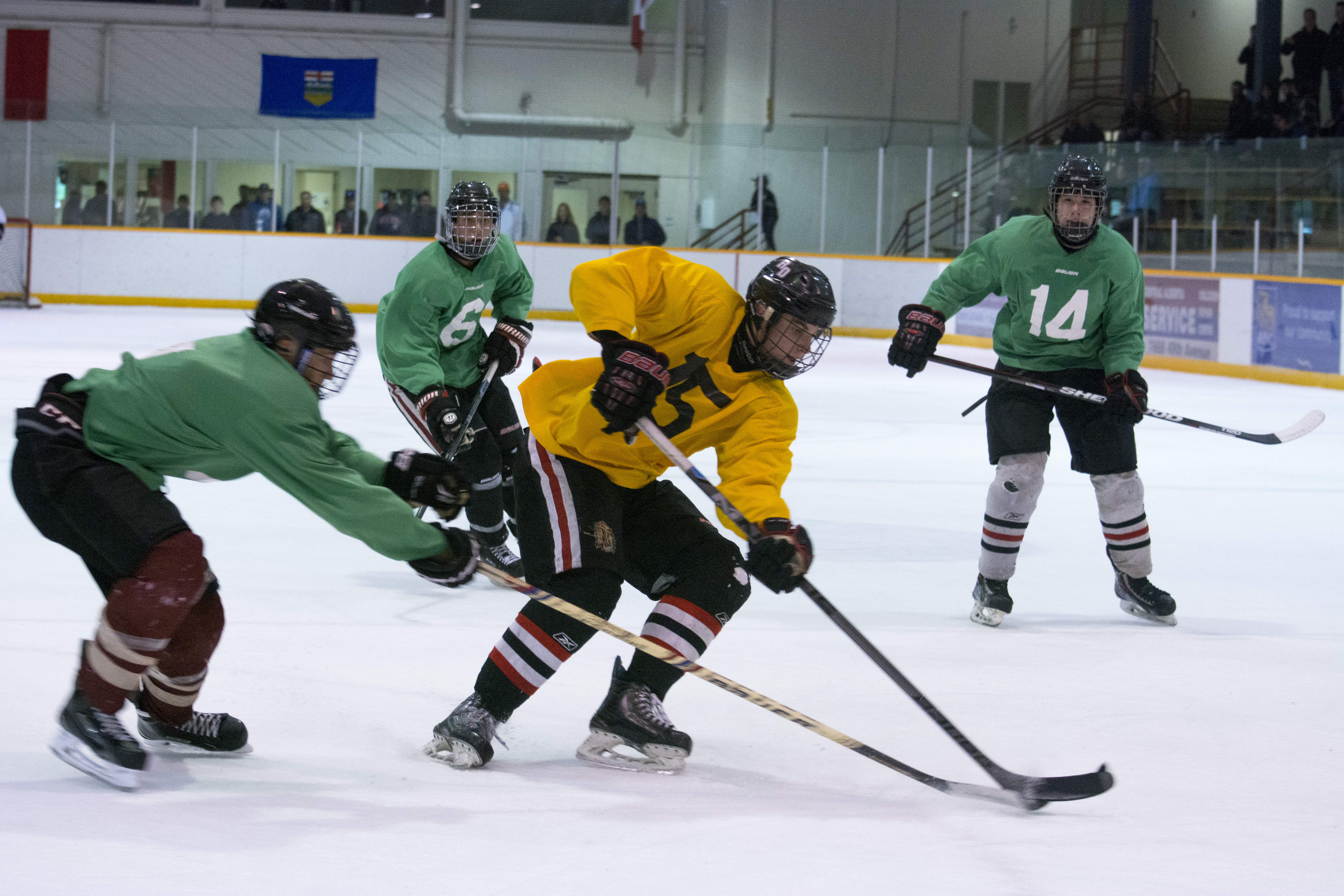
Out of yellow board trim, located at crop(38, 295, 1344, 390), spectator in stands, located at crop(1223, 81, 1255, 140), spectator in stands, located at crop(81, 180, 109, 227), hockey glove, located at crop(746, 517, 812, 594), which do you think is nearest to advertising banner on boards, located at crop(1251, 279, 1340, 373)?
yellow board trim, located at crop(38, 295, 1344, 390)

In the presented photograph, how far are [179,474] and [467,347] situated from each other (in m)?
1.91

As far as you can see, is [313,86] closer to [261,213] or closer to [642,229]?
[261,213]

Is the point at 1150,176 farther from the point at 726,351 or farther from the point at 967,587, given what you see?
the point at 726,351

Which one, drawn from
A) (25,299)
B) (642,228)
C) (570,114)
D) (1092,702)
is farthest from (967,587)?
(570,114)

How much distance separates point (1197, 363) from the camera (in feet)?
36.6

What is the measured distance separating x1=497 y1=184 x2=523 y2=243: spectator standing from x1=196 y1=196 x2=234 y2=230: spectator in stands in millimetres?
2933

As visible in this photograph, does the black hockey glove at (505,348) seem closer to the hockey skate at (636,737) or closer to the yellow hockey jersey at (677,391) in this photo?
the yellow hockey jersey at (677,391)

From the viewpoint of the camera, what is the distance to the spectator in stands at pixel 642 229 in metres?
15.7

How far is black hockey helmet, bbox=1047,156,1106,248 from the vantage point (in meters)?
3.59

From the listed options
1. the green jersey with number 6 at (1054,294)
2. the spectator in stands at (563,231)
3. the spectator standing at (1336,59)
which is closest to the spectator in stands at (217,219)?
the spectator in stands at (563,231)

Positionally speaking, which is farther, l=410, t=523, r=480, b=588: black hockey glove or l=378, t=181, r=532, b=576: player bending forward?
l=378, t=181, r=532, b=576: player bending forward

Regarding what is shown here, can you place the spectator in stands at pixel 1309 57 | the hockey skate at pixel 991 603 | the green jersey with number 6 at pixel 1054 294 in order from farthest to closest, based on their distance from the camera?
the spectator in stands at pixel 1309 57
the green jersey with number 6 at pixel 1054 294
the hockey skate at pixel 991 603

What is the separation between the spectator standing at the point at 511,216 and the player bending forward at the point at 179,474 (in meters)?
13.5

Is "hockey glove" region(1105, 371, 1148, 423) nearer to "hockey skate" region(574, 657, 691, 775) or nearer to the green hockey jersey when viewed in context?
"hockey skate" region(574, 657, 691, 775)
